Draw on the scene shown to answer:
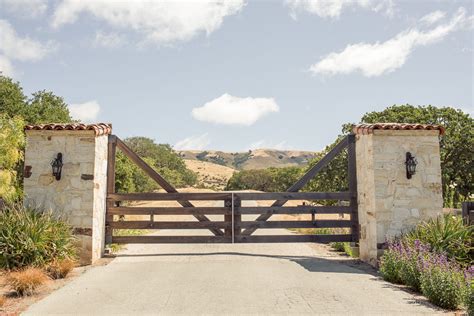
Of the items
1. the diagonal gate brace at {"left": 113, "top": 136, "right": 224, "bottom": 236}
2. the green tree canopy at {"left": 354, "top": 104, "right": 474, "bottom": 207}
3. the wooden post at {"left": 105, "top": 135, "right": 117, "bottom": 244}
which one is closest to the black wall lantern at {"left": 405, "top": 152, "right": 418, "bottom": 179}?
the diagonal gate brace at {"left": 113, "top": 136, "right": 224, "bottom": 236}

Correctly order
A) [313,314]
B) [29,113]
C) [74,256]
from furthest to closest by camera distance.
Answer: [29,113] < [74,256] < [313,314]

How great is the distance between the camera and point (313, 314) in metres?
5.84

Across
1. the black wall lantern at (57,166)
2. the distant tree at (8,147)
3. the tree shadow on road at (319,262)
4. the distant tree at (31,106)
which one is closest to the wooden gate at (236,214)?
the tree shadow on road at (319,262)

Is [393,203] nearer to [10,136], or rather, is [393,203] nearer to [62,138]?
[62,138]

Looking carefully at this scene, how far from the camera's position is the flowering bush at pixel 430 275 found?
242 inches

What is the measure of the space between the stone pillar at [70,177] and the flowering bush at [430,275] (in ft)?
20.4

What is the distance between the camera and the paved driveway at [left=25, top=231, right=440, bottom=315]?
20.1ft

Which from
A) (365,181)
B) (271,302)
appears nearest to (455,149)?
(365,181)

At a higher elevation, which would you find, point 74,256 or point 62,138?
point 62,138

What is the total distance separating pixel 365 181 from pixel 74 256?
6.59 metres

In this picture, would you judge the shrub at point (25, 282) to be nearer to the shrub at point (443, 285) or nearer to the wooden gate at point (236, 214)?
the wooden gate at point (236, 214)

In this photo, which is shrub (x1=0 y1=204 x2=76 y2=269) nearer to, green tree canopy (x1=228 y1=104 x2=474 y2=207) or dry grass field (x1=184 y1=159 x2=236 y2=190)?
green tree canopy (x1=228 y1=104 x2=474 y2=207)

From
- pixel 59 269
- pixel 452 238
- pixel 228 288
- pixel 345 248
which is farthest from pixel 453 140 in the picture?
pixel 59 269

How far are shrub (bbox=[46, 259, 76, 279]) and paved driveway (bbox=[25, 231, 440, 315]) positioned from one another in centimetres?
28
